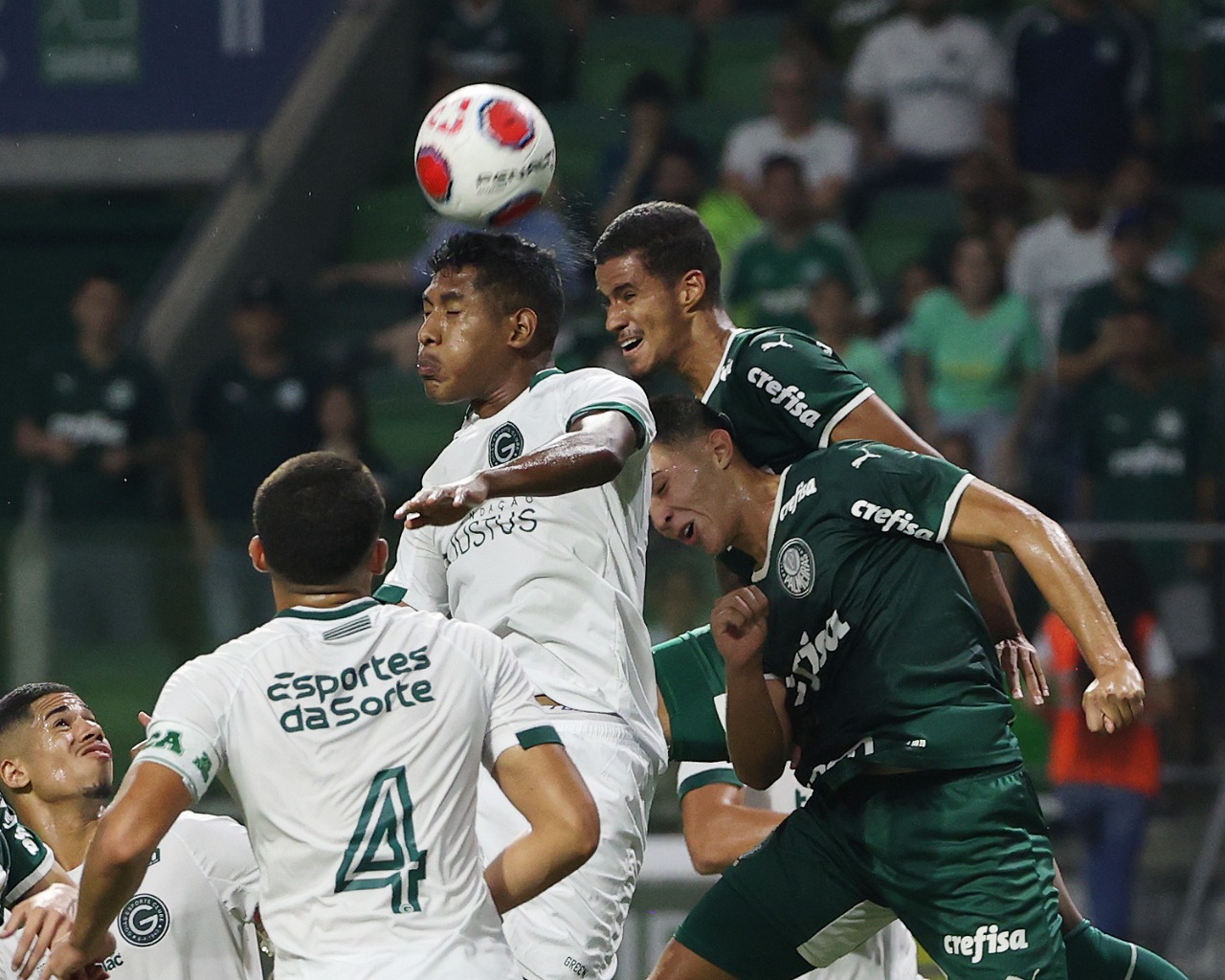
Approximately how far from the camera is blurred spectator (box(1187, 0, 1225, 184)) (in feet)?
39.0

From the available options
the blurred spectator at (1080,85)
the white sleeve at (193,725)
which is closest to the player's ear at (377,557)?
the white sleeve at (193,725)

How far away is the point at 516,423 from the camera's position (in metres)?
4.62

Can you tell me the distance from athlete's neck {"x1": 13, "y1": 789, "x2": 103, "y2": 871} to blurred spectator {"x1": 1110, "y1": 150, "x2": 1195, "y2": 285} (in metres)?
6.96

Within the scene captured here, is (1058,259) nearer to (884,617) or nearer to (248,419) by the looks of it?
(248,419)

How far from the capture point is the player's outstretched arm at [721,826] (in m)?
5.18

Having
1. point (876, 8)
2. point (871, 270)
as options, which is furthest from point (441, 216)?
point (876, 8)

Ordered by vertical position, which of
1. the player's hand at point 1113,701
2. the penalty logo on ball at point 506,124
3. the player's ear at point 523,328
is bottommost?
the player's hand at point 1113,701

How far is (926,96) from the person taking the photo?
11.3 metres

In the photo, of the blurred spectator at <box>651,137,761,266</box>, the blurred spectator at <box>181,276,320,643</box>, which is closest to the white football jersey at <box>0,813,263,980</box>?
the blurred spectator at <box>181,276,320,643</box>

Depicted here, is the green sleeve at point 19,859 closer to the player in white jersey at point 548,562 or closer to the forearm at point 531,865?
the player in white jersey at point 548,562

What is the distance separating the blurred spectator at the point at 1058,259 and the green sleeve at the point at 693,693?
17.4 feet

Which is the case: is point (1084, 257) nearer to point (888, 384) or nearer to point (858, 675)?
point (888, 384)

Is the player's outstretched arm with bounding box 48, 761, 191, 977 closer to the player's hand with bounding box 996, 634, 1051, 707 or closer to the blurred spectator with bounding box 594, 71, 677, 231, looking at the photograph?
the player's hand with bounding box 996, 634, 1051, 707

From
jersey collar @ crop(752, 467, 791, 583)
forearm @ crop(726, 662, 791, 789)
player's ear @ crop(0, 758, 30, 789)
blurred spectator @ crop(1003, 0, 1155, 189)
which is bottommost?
player's ear @ crop(0, 758, 30, 789)
